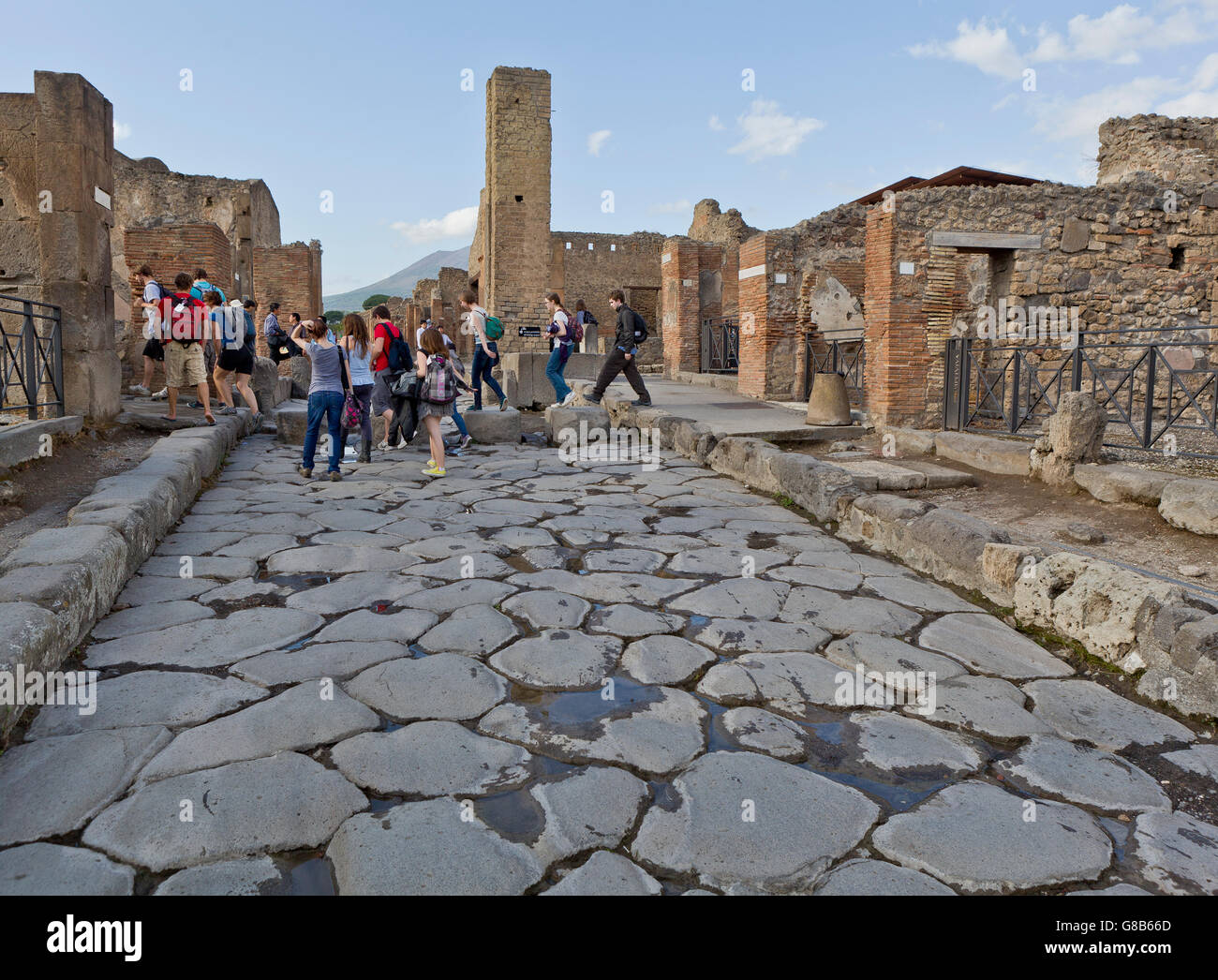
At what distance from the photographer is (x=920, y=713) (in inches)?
106

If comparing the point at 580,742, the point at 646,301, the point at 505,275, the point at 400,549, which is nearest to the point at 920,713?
the point at 580,742

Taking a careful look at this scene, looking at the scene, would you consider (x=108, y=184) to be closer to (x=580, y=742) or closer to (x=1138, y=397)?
(x=580, y=742)

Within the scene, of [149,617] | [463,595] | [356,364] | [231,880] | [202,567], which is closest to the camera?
[231,880]

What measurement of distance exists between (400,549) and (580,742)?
238 centimetres

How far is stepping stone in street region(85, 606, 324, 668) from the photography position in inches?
117

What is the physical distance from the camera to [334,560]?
168 inches

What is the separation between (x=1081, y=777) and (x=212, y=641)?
2.93 metres

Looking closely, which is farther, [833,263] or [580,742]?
[833,263]

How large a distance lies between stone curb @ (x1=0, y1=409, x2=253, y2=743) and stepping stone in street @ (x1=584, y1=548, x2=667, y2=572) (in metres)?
2.14

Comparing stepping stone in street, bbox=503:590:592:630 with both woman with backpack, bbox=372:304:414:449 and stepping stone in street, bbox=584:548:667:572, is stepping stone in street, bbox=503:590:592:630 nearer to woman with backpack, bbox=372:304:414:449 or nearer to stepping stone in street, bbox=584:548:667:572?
stepping stone in street, bbox=584:548:667:572

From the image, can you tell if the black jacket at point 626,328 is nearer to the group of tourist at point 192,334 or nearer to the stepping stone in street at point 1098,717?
the group of tourist at point 192,334

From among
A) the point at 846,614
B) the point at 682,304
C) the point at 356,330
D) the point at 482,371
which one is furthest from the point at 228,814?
the point at 682,304

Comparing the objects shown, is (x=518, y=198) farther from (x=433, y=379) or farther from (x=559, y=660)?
(x=559, y=660)

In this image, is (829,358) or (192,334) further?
(829,358)
